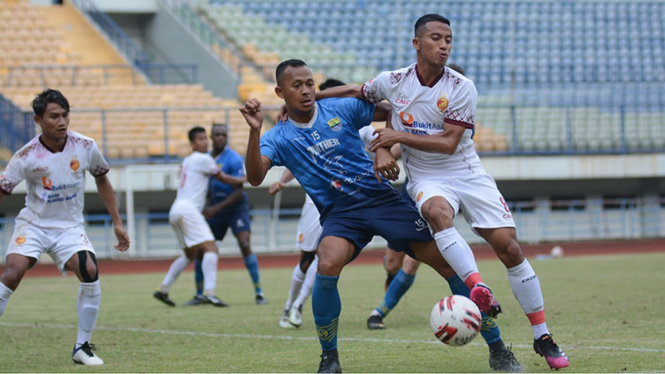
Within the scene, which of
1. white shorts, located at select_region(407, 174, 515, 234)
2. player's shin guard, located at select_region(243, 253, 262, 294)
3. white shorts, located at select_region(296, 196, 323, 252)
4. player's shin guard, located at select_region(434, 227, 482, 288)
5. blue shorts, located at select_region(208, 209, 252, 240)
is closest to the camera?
player's shin guard, located at select_region(434, 227, 482, 288)

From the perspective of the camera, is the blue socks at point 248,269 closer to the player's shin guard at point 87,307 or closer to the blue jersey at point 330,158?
the player's shin guard at point 87,307

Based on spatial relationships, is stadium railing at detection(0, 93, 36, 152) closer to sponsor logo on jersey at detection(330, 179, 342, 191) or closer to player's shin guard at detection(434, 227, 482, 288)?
sponsor logo on jersey at detection(330, 179, 342, 191)

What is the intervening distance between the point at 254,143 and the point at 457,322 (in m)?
1.73

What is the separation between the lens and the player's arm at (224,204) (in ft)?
39.3

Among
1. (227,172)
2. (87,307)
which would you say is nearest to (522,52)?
(227,172)

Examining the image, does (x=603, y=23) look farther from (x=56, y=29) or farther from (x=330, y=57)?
(x=56, y=29)

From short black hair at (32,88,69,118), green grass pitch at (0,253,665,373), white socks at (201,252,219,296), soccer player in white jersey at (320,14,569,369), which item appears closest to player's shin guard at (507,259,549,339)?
soccer player in white jersey at (320,14,569,369)

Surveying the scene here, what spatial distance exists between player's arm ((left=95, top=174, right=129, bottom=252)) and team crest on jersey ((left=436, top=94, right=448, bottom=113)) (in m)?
2.73

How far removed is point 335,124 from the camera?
6234mm

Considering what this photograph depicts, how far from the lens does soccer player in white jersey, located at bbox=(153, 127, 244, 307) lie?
11.5 metres

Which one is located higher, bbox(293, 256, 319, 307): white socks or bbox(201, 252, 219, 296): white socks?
bbox(293, 256, 319, 307): white socks

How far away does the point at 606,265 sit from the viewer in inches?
664

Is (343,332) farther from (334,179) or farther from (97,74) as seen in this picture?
(97,74)

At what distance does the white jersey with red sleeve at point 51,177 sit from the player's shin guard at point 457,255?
2963mm
